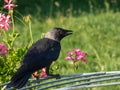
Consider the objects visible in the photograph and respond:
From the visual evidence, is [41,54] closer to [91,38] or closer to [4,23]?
[4,23]

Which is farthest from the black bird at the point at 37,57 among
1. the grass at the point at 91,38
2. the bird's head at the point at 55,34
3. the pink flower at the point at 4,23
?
the grass at the point at 91,38

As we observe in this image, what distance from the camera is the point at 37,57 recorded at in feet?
12.2

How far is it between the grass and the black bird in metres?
2.63

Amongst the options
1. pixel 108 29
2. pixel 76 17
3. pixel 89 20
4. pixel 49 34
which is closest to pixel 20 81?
pixel 49 34

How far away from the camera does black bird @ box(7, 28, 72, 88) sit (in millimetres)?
3344

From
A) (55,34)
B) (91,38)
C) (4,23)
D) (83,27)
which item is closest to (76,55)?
(55,34)

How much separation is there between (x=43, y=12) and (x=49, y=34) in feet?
24.6

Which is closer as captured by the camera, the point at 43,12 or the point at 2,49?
the point at 2,49

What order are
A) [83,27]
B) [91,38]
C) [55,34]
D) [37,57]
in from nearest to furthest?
[37,57]
[55,34]
[91,38]
[83,27]

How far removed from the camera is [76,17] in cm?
1077

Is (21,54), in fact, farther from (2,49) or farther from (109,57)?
(109,57)

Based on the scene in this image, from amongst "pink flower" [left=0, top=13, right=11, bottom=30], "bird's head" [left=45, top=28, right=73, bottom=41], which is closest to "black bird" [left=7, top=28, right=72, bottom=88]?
"bird's head" [left=45, top=28, right=73, bottom=41]

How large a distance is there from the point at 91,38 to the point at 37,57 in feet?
16.7

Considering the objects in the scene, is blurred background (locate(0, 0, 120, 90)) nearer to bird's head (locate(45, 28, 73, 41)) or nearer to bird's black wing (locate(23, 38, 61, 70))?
bird's head (locate(45, 28, 73, 41))
